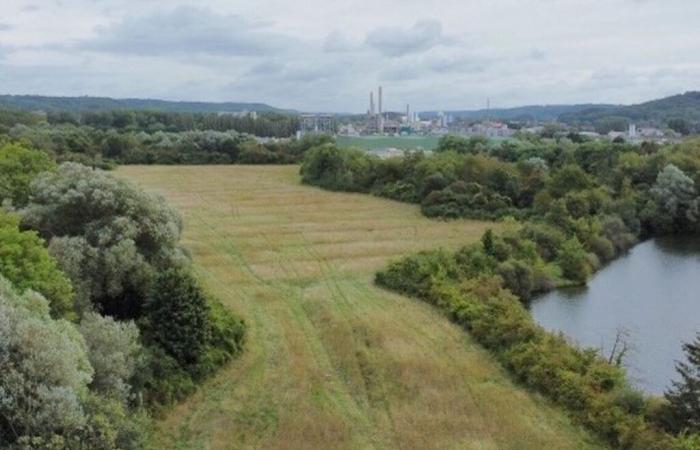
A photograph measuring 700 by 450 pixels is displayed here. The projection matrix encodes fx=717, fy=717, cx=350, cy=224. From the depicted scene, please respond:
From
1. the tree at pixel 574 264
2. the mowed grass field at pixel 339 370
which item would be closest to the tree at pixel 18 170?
the mowed grass field at pixel 339 370

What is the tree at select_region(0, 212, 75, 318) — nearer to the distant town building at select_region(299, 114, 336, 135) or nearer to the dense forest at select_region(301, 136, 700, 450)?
the dense forest at select_region(301, 136, 700, 450)

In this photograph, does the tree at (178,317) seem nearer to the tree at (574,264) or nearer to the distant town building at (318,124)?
the tree at (574,264)

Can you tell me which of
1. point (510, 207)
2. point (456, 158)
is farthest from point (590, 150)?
point (510, 207)

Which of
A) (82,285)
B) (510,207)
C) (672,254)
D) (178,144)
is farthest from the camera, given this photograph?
(178,144)

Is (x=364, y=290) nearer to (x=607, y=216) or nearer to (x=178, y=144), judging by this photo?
(x=607, y=216)

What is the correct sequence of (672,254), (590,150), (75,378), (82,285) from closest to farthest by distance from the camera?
(75,378) → (82,285) → (672,254) → (590,150)

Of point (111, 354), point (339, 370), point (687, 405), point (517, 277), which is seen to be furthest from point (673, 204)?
point (111, 354)
